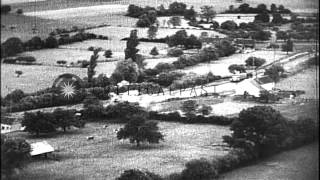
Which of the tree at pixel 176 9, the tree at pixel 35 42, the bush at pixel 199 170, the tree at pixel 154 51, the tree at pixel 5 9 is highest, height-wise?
the tree at pixel 5 9

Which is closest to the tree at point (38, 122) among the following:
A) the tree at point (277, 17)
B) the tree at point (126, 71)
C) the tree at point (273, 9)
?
the tree at point (126, 71)

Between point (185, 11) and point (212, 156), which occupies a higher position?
point (185, 11)

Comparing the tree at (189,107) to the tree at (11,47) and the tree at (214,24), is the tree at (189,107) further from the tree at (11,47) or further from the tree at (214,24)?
the tree at (11,47)

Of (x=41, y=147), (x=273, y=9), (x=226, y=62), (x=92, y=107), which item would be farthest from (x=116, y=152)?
(x=226, y=62)

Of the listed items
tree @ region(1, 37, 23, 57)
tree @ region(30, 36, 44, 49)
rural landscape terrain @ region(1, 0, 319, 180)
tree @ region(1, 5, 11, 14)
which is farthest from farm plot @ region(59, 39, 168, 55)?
tree @ region(1, 5, 11, 14)

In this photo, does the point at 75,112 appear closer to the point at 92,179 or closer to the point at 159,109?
the point at 92,179

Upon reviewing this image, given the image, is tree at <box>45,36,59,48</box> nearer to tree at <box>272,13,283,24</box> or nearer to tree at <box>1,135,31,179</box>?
tree at <box>1,135,31,179</box>

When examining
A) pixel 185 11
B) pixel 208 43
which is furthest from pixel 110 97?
pixel 208 43
